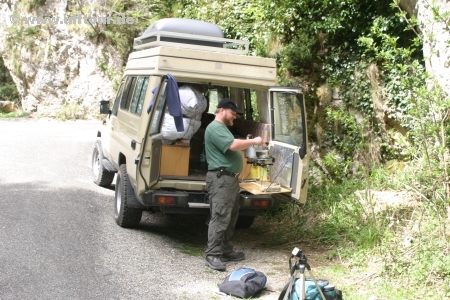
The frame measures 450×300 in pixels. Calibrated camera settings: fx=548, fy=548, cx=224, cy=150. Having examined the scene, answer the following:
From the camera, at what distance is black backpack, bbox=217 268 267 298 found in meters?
5.32

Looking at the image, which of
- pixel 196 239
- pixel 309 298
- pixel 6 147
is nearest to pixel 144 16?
pixel 6 147

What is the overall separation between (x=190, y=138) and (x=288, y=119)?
1.28m

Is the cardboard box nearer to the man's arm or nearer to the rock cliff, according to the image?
the man's arm

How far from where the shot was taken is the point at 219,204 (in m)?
6.11

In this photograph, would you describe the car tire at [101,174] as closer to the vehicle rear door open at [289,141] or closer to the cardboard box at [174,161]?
the cardboard box at [174,161]

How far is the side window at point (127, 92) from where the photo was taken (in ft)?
26.2

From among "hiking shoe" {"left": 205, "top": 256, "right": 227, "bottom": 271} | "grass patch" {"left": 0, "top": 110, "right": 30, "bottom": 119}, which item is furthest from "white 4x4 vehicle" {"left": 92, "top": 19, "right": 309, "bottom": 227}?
"grass patch" {"left": 0, "top": 110, "right": 30, "bottom": 119}

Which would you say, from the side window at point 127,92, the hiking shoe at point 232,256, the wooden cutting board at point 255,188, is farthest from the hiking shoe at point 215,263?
the side window at point 127,92

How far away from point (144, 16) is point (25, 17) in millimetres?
5285

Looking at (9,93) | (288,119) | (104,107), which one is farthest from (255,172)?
(9,93)

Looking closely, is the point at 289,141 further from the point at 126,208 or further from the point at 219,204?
the point at 126,208

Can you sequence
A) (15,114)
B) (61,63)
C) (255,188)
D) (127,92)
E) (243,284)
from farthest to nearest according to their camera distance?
(15,114) → (61,63) → (127,92) → (255,188) → (243,284)

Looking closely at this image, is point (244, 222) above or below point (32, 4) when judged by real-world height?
below

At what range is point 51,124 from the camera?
2012 cm
